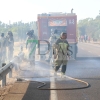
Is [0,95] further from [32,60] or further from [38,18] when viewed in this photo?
[38,18]

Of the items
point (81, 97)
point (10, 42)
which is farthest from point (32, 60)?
point (81, 97)

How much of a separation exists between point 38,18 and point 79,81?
35.7 ft

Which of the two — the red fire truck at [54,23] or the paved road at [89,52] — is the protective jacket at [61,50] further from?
the paved road at [89,52]

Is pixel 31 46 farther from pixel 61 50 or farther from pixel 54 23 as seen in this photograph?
pixel 61 50

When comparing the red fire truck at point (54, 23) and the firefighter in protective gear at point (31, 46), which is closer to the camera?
the firefighter in protective gear at point (31, 46)

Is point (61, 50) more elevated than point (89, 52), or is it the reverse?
point (61, 50)

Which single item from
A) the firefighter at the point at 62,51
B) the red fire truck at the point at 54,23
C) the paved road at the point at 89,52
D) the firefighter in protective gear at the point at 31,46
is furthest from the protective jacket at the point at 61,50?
the paved road at the point at 89,52

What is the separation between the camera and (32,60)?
17266 millimetres

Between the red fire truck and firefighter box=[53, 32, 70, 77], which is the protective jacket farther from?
the red fire truck

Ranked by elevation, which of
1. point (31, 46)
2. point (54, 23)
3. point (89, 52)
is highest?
point (54, 23)

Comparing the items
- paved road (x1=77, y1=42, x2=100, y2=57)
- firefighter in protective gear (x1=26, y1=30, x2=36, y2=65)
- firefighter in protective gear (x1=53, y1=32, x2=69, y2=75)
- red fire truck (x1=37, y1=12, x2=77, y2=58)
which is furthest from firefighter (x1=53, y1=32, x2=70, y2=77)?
paved road (x1=77, y1=42, x2=100, y2=57)

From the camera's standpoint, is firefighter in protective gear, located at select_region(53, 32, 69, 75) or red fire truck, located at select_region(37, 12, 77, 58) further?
red fire truck, located at select_region(37, 12, 77, 58)

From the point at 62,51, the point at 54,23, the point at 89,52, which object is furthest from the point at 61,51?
the point at 89,52

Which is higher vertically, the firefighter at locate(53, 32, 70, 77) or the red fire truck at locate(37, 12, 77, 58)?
the red fire truck at locate(37, 12, 77, 58)
